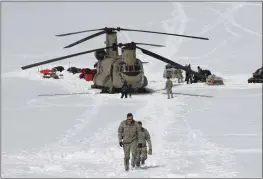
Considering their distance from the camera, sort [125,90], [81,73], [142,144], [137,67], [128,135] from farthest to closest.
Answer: [81,73]
[137,67]
[125,90]
[142,144]
[128,135]

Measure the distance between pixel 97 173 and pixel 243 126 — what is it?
27.6 feet

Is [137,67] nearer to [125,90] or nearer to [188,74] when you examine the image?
[125,90]

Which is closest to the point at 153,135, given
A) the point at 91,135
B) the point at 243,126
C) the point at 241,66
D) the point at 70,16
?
the point at 91,135

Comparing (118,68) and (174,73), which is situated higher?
(118,68)

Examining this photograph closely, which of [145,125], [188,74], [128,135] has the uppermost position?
[188,74]

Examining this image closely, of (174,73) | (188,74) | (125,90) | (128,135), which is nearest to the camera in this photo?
(128,135)

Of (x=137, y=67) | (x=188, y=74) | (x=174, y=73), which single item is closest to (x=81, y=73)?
(x=174, y=73)

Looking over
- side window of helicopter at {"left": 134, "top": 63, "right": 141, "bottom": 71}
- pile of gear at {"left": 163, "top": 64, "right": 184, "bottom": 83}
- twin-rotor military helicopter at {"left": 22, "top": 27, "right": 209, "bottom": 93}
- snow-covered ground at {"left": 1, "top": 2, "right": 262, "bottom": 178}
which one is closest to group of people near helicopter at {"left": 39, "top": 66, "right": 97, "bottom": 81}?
snow-covered ground at {"left": 1, "top": 2, "right": 262, "bottom": 178}

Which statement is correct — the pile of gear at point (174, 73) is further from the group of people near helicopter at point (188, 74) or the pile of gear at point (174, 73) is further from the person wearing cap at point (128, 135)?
the person wearing cap at point (128, 135)

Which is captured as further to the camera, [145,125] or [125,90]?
[125,90]

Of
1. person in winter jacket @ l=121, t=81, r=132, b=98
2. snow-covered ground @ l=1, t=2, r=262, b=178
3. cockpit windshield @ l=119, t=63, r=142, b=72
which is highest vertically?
cockpit windshield @ l=119, t=63, r=142, b=72

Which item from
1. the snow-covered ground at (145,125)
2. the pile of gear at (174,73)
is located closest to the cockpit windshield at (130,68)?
the snow-covered ground at (145,125)

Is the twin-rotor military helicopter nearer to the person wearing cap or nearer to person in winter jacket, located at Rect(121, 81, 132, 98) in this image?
person in winter jacket, located at Rect(121, 81, 132, 98)

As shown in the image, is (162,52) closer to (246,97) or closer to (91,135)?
(246,97)
